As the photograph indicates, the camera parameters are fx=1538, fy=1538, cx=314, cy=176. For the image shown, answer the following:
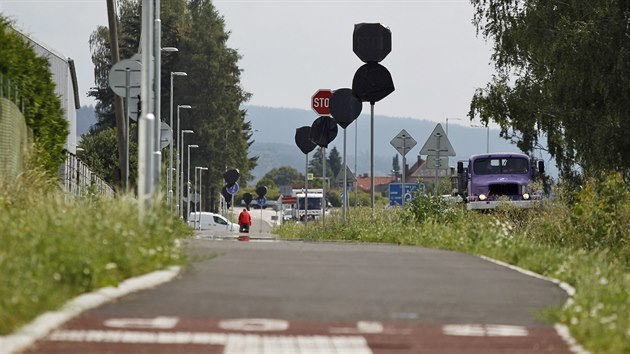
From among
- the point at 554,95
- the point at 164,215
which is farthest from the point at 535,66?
the point at 164,215

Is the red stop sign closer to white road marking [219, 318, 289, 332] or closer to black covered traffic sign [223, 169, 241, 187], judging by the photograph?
white road marking [219, 318, 289, 332]

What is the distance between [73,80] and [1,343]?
72440mm

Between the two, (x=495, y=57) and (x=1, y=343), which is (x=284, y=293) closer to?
(x=1, y=343)

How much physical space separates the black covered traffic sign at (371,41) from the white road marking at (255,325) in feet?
81.6

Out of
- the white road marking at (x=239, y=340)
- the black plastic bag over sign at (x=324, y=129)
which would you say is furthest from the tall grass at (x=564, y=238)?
the black plastic bag over sign at (x=324, y=129)

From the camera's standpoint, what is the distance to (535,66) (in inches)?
2076

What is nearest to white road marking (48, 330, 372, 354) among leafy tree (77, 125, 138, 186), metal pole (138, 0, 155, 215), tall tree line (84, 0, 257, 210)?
metal pole (138, 0, 155, 215)

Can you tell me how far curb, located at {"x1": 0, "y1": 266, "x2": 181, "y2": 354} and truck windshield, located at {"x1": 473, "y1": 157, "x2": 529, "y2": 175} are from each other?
116ft

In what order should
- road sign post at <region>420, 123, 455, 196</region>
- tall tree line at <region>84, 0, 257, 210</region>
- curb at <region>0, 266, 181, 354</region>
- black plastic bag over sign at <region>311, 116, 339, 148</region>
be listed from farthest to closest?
tall tree line at <region>84, 0, 257, 210</region> → black plastic bag over sign at <region>311, 116, 339, 148</region> → road sign post at <region>420, 123, 455, 196</region> → curb at <region>0, 266, 181, 354</region>

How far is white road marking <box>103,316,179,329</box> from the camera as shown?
12.0 meters

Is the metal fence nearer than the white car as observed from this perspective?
Yes

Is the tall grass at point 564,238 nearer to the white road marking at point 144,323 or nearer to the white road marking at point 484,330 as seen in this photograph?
the white road marking at point 484,330

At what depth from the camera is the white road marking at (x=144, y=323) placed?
1202 cm

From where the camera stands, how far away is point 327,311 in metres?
13.3
